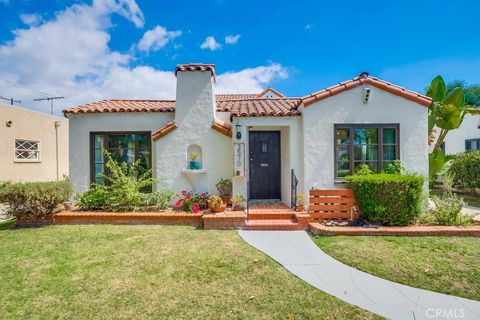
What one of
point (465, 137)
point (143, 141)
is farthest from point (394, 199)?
point (465, 137)

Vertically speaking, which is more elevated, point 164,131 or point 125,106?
point 125,106

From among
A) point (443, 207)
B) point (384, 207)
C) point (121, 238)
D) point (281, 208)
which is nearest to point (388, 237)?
point (384, 207)

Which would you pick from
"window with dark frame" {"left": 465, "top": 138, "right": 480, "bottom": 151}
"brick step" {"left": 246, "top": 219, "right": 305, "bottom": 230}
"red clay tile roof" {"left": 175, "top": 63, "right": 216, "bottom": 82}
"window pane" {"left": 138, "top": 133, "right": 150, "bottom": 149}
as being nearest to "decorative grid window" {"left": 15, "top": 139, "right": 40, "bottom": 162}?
"window pane" {"left": 138, "top": 133, "right": 150, "bottom": 149}

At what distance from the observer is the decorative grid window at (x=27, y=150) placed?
624 inches

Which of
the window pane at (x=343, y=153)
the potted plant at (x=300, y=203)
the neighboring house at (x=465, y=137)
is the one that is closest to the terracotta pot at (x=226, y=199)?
the potted plant at (x=300, y=203)

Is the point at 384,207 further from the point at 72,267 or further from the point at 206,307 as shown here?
the point at 72,267

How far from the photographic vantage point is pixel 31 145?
16.8 metres

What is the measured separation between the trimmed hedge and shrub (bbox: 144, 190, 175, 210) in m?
7.52

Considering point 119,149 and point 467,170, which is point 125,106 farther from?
point 467,170

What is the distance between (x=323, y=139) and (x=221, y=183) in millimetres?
4552

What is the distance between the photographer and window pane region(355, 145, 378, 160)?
9.56 m

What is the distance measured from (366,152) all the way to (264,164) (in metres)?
4.35

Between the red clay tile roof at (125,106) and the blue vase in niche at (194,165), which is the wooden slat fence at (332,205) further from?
the red clay tile roof at (125,106)

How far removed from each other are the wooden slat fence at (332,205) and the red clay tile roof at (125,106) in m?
7.34
